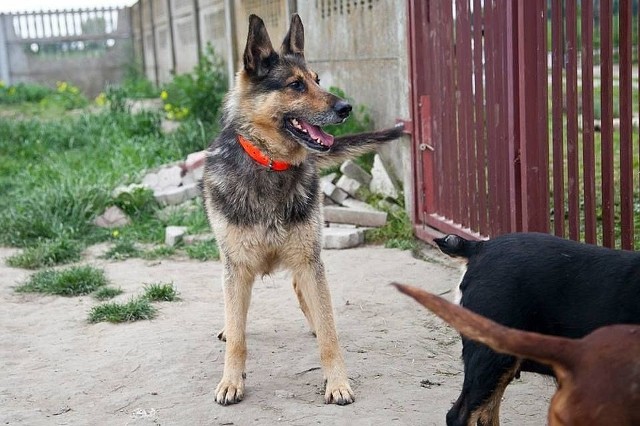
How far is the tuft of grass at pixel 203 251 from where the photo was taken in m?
7.18

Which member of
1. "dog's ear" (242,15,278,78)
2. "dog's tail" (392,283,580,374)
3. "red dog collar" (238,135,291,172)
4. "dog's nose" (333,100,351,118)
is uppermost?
"dog's ear" (242,15,278,78)

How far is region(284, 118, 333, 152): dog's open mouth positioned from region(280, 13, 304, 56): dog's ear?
0.45m

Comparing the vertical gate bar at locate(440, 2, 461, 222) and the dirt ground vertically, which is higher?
the vertical gate bar at locate(440, 2, 461, 222)

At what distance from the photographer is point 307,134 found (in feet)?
14.9

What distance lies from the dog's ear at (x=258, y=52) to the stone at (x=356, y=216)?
121 inches

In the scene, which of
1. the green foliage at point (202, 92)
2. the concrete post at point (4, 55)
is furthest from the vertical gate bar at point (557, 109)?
the concrete post at point (4, 55)

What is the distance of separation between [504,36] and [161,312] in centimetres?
284

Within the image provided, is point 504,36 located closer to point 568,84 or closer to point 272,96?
point 568,84

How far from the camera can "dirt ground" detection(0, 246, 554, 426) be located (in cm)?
413

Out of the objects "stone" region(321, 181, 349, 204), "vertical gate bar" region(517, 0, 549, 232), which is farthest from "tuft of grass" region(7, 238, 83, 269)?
"vertical gate bar" region(517, 0, 549, 232)

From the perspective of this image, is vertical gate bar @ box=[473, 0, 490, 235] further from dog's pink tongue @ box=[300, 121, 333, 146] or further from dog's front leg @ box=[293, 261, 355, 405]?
dog's front leg @ box=[293, 261, 355, 405]

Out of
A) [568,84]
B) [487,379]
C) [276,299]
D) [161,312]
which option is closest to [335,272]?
[276,299]

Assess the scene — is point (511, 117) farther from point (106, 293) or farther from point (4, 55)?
point (4, 55)

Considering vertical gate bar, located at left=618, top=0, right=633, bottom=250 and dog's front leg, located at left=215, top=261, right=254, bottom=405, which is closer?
dog's front leg, located at left=215, top=261, right=254, bottom=405
